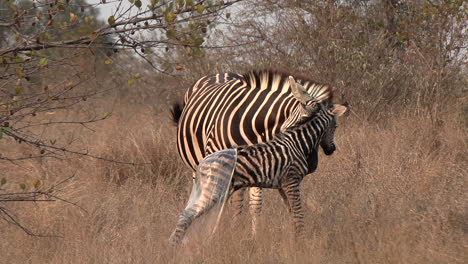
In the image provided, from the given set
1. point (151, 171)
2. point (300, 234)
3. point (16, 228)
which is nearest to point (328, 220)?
point (300, 234)

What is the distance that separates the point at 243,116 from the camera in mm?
5672

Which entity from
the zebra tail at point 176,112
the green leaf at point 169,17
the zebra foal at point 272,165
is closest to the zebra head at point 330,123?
the zebra foal at point 272,165

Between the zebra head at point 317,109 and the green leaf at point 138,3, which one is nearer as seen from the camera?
the green leaf at point 138,3

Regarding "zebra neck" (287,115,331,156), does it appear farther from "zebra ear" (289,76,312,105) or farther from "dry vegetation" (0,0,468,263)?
"dry vegetation" (0,0,468,263)

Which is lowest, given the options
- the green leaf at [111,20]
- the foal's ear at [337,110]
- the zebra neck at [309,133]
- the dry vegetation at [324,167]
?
the dry vegetation at [324,167]

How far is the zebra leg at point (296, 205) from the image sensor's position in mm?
4680

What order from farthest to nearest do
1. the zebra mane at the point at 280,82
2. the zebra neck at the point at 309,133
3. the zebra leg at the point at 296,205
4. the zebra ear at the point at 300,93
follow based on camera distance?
the zebra mane at the point at 280,82 < the zebra ear at the point at 300,93 < the zebra neck at the point at 309,133 < the zebra leg at the point at 296,205

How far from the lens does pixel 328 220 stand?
5.01 meters

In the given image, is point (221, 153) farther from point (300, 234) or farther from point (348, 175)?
point (348, 175)

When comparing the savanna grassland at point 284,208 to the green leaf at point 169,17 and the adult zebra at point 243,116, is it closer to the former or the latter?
the adult zebra at point 243,116

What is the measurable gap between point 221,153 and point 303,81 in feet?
3.92

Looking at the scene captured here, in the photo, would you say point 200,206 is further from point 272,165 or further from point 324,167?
point 324,167

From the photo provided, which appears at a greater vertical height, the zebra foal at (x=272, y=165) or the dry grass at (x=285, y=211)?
the zebra foal at (x=272, y=165)

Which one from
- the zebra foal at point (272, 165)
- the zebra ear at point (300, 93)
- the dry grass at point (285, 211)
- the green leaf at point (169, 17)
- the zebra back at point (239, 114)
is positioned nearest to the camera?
the green leaf at point (169, 17)
